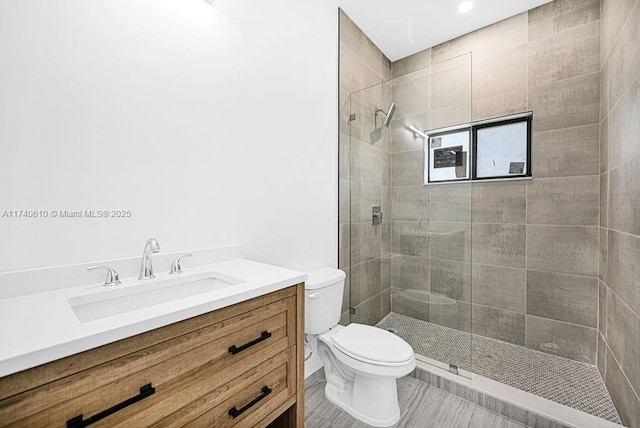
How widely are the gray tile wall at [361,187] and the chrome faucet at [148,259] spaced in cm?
140

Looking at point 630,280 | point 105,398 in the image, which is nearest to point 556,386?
point 630,280

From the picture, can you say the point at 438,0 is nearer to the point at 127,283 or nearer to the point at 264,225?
the point at 264,225

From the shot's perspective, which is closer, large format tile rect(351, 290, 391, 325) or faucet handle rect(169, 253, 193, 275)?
faucet handle rect(169, 253, 193, 275)

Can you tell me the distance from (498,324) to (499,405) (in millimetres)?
955

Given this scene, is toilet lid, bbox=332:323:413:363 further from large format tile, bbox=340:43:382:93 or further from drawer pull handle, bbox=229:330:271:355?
large format tile, bbox=340:43:382:93

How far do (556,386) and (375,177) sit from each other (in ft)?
6.10

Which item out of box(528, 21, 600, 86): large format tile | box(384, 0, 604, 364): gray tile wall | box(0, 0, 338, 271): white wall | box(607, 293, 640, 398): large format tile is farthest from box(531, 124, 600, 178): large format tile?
box(0, 0, 338, 271): white wall

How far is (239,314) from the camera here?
3.16ft

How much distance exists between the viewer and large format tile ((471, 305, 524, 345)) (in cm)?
235

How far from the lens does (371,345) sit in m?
1.62

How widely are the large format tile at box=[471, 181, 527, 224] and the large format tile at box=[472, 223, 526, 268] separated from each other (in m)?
0.06

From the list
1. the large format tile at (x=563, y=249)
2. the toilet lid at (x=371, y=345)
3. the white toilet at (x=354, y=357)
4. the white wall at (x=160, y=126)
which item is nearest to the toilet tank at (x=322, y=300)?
the white toilet at (x=354, y=357)

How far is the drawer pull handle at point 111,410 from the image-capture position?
2.07 ft

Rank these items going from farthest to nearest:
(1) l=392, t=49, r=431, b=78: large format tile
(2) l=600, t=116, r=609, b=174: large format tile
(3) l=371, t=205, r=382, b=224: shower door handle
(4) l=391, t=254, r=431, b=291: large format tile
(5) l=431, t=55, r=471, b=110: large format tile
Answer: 1. (1) l=392, t=49, r=431, b=78: large format tile
2. (3) l=371, t=205, r=382, b=224: shower door handle
3. (4) l=391, t=254, r=431, b=291: large format tile
4. (5) l=431, t=55, r=471, b=110: large format tile
5. (2) l=600, t=116, r=609, b=174: large format tile
